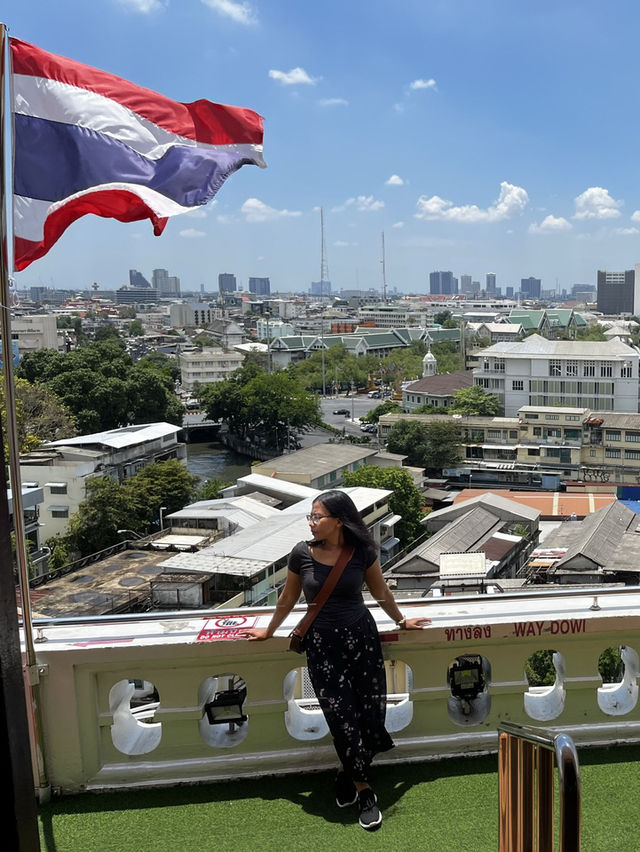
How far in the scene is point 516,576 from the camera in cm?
1317

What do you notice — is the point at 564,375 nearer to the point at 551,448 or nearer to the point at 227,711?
the point at 551,448

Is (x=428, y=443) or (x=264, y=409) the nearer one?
(x=428, y=443)

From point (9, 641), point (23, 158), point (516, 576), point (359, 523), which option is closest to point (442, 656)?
point (359, 523)

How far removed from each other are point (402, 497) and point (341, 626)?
15540mm

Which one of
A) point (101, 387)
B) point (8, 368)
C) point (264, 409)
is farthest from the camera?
point (264, 409)

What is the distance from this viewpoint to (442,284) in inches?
7500

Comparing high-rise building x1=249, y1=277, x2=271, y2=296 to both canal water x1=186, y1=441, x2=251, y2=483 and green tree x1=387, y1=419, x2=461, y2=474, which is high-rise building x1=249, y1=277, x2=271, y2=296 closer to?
canal water x1=186, y1=441, x2=251, y2=483

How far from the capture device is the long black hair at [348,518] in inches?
85.1

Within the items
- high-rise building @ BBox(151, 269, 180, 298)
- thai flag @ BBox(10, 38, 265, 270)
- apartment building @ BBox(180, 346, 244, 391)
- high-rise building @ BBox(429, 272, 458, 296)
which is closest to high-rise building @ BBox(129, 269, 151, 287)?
high-rise building @ BBox(151, 269, 180, 298)

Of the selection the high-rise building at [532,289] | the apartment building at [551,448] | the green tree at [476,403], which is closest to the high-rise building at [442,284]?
the high-rise building at [532,289]

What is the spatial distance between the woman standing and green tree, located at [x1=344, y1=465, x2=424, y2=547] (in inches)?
593

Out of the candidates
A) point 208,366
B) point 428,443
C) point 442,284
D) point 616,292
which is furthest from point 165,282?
point 428,443

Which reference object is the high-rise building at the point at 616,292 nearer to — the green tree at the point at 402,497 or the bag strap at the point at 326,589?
the green tree at the point at 402,497

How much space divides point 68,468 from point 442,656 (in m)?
14.8
